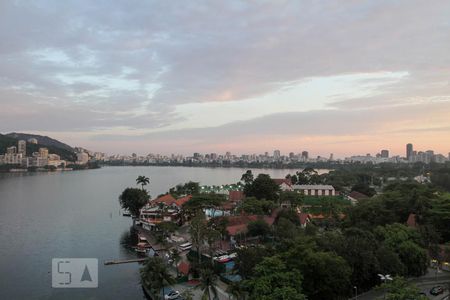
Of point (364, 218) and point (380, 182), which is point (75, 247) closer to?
point (364, 218)

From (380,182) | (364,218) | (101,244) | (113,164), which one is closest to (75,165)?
(113,164)

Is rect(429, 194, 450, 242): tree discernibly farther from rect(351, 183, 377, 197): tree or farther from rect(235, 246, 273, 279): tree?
rect(351, 183, 377, 197): tree

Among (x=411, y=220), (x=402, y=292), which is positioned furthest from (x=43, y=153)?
(x=402, y=292)

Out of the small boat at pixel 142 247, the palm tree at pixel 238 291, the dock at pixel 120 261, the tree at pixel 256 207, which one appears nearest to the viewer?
the palm tree at pixel 238 291

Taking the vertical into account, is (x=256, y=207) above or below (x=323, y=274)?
above

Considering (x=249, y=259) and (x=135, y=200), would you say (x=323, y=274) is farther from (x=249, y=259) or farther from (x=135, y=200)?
(x=135, y=200)

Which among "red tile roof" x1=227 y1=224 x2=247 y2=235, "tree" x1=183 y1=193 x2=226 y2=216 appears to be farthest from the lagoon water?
"red tile roof" x1=227 y1=224 x2=247 y2=235

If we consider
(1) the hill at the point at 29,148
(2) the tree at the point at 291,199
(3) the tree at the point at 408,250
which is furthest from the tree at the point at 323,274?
(1) the hill at the point at 29,148

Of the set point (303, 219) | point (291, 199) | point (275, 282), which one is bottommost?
point (303, 219)

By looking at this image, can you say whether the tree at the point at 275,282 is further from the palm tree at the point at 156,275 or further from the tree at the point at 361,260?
the palm tree at the point at 156,275
